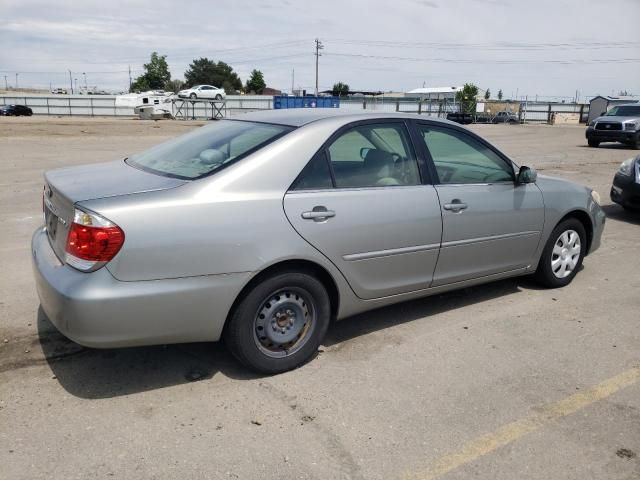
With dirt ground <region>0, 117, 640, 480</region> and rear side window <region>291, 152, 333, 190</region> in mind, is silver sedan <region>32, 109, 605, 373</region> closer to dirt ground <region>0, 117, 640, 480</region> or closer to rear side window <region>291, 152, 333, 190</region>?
rear side window <region>291, 152, 333, 190</region>

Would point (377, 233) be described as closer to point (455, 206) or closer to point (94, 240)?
point (455, 206)

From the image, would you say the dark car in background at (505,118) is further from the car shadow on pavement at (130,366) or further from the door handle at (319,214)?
the car shadow on pavement at (130,366)

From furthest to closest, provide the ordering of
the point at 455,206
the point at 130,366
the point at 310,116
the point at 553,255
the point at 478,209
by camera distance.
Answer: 1. the point at 553,255
2. the point at 478,209
3. the point at 455,206
4. the point at 310,116
5. the point at 130,366

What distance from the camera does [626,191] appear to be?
848 centimetres

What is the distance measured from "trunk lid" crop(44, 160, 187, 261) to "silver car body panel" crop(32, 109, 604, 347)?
13 mm

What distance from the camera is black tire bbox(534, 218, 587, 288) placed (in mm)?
5207

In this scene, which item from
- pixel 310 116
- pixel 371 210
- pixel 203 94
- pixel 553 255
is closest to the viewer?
pixel 371 210

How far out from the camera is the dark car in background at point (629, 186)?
8.37 metres

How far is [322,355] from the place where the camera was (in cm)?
401

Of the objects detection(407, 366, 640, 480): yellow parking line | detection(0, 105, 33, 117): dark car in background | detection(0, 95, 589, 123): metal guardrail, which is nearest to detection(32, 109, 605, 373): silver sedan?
detection(407, 366, 640, 480): yellow parking line

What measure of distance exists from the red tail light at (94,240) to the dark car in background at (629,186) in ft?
25.1

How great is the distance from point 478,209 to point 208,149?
205cm

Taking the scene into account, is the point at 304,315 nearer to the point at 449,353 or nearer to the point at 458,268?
the point at 449,353

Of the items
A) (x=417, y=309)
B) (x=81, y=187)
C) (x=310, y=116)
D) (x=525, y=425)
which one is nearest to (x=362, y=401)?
(x=525, y=425)
